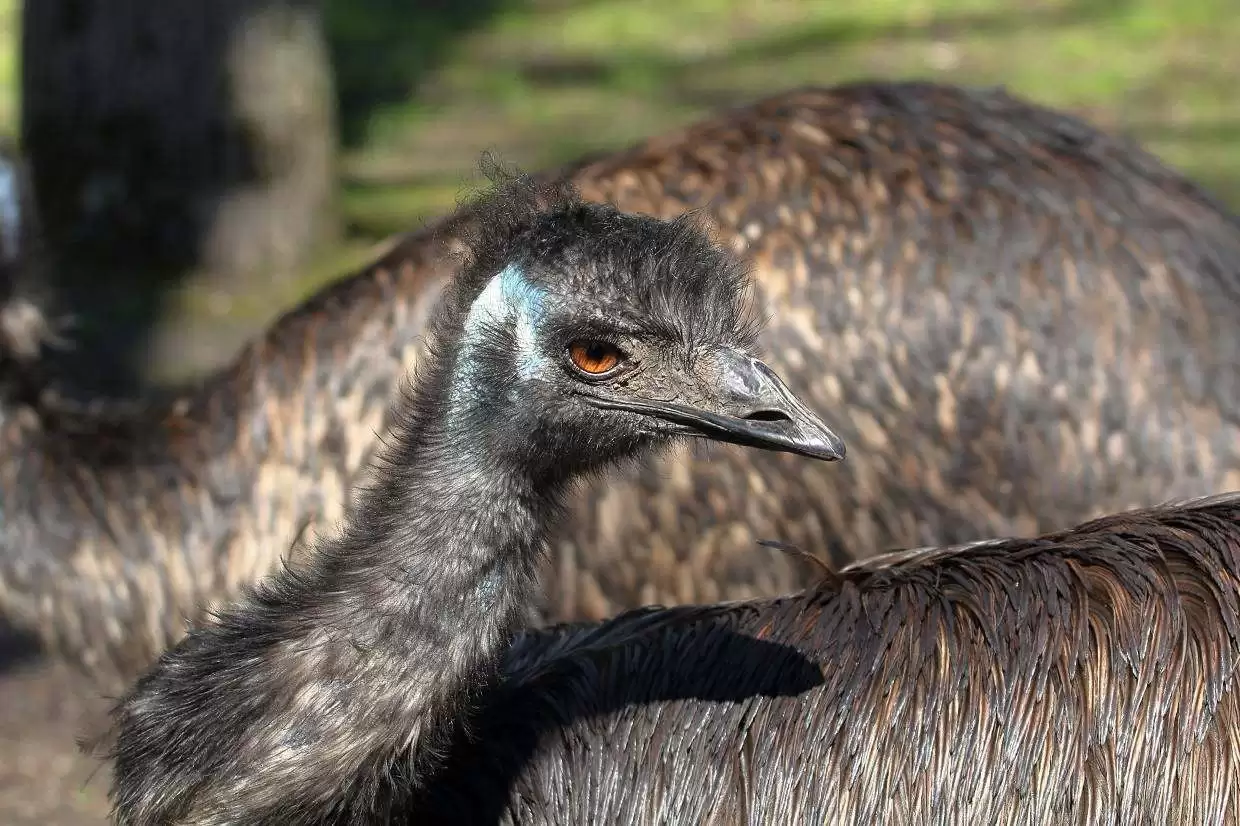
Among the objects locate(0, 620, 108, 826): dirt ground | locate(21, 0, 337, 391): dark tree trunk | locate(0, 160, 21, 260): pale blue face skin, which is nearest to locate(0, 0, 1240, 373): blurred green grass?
locate(21, 0, 337, 391): dark tree trunk

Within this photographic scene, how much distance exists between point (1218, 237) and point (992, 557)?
1.74 meters

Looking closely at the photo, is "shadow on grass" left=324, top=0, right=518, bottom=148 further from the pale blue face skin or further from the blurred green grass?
the pale blue face skin

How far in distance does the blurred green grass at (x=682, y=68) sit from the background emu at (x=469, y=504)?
494cm

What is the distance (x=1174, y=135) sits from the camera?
29.7 feet

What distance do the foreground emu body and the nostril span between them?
4.79 ft

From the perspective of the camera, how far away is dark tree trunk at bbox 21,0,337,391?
7363mm

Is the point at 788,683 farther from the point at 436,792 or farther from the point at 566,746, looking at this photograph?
the point at 436,792

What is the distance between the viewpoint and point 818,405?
4.29 m

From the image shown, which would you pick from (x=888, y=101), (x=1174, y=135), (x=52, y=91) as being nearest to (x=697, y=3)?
(x=1174, y=135)

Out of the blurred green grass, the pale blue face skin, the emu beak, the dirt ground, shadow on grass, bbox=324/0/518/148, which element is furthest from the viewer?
shadow on grass, bbox=324/0/518/148

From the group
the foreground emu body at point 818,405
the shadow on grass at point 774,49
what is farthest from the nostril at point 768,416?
the shadow on grass at point 774,49

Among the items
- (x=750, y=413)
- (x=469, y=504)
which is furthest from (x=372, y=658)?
(x=750, y=413)

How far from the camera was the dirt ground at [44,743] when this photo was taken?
17.1ft

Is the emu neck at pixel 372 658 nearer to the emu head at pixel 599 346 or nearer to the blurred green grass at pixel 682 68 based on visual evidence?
the emu head at pixel 599 346
